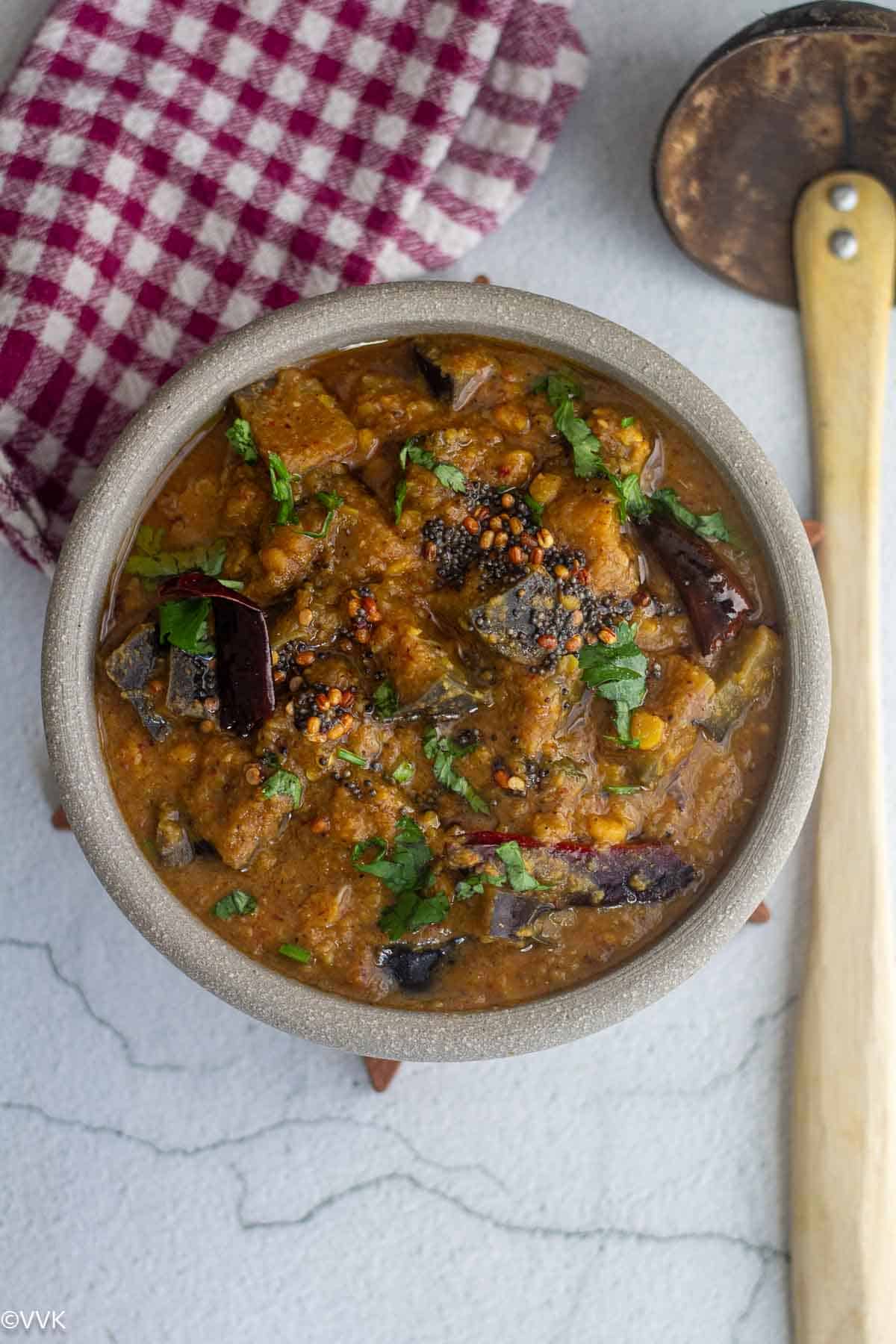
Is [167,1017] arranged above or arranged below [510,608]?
below

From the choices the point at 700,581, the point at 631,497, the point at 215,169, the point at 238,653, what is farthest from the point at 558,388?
the point at 215,169

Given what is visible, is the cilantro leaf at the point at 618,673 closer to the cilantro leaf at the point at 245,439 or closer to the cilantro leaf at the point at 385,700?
the cilantro leaf at the point at 385,700

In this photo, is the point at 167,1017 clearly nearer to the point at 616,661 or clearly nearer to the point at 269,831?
the point at 269,831

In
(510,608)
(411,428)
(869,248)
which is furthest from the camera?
(869,248)

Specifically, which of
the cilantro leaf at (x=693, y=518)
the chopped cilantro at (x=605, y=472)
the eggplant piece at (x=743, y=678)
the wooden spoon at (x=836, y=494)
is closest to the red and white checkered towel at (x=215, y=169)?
the wooden spoon at (x=836, y=494)

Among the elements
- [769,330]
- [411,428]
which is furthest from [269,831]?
[769,330]

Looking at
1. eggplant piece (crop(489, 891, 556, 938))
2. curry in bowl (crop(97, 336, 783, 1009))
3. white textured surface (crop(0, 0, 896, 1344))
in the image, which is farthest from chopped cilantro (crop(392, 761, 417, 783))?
white textured surface (crop(0, 0, 896, 1344))
